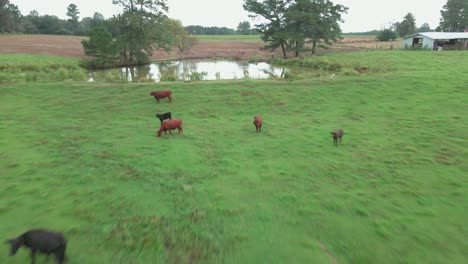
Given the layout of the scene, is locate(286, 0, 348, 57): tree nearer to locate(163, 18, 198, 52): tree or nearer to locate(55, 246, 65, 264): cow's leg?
locate(163, 18, 198, 52): tree

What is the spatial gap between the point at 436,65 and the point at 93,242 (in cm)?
3657

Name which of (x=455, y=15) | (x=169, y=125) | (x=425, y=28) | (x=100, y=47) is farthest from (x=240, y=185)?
(x=425, y=28)

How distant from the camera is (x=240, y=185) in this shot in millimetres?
8156

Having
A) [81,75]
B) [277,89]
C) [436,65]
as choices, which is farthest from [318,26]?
[81,75]

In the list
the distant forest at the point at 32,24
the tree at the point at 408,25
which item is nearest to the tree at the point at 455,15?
the tree at the point at 408,25

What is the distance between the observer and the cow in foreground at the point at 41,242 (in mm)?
4898

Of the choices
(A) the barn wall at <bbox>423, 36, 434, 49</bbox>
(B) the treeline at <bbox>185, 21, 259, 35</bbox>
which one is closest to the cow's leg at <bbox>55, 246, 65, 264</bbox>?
(A) the barn wall at <bbox>423, 36, 434, 49</bbox>

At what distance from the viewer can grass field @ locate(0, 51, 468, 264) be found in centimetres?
582

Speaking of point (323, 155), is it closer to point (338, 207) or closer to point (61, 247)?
point (338, 207)

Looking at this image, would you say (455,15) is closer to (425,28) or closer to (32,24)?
(425,28)

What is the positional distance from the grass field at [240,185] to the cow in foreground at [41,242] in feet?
1.49

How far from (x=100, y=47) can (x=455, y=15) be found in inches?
4138

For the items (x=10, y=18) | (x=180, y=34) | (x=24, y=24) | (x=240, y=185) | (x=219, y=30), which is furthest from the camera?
(x=219, y=30)

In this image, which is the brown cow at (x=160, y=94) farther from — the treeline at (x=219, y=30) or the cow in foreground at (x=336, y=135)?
the treeline at (x=219, y=30)
